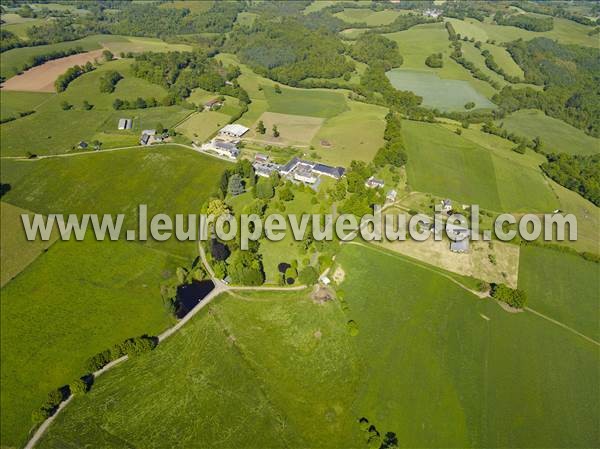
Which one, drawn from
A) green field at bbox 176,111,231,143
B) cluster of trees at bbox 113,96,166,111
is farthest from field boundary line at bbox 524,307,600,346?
cluster of trees at bbox 113,96,166,111

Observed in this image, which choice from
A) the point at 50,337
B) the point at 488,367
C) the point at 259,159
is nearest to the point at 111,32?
the point at 259,159

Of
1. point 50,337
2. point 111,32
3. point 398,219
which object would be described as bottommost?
point 50,337

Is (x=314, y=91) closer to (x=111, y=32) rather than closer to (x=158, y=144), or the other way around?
(x=158, y=144)

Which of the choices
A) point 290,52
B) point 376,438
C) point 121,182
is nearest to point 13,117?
point 121,182

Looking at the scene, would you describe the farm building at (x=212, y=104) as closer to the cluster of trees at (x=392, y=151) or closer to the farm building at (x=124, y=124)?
the farm building at (x=124, y=124)

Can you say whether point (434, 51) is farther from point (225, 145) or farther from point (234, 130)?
point (225, 145)

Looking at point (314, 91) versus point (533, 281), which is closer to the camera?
point (533, 281)

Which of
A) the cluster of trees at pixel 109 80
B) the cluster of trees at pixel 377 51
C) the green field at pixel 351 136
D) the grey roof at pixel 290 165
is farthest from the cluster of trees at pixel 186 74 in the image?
the cluster of trees at pixel 377 51

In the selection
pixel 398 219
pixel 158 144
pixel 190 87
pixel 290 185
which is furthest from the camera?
pixel 190 87
